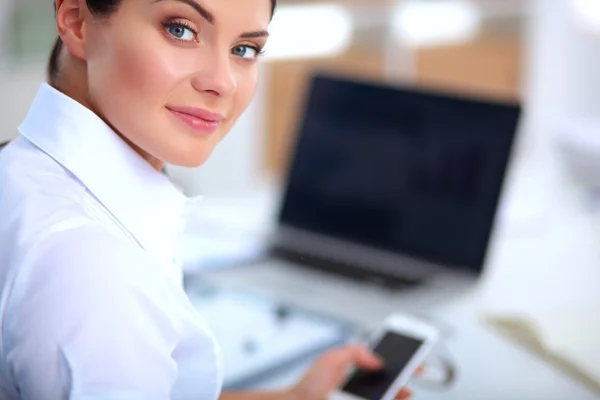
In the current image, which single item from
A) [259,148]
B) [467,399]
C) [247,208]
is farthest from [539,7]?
[467,399]

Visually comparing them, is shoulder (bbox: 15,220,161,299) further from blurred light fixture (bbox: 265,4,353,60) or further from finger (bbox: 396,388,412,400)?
blurred light fixture (bbox: 265,4,353,60)

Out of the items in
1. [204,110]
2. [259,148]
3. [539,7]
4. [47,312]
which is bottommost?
[259,148]

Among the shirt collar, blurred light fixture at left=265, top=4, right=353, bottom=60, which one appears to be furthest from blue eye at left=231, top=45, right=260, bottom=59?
blurred light fixture at left=265, top=4, right=353, bottom=60

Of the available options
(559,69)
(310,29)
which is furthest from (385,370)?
(559,69)

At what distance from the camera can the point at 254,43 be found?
1.86ft

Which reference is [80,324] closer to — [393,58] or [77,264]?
[77,264]

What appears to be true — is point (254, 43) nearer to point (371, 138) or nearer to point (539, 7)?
point (371, 138)

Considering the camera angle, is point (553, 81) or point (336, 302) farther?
point (553, 81)

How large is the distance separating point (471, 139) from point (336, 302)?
12.3 inches

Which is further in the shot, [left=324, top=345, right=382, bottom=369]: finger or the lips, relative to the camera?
[left=324, top=345, right=382, bottom=369]: finger

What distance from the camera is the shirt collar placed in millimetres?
552

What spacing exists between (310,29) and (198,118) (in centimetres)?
177

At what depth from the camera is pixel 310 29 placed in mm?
2271

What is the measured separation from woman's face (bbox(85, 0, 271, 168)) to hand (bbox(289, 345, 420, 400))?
322 millimetres
